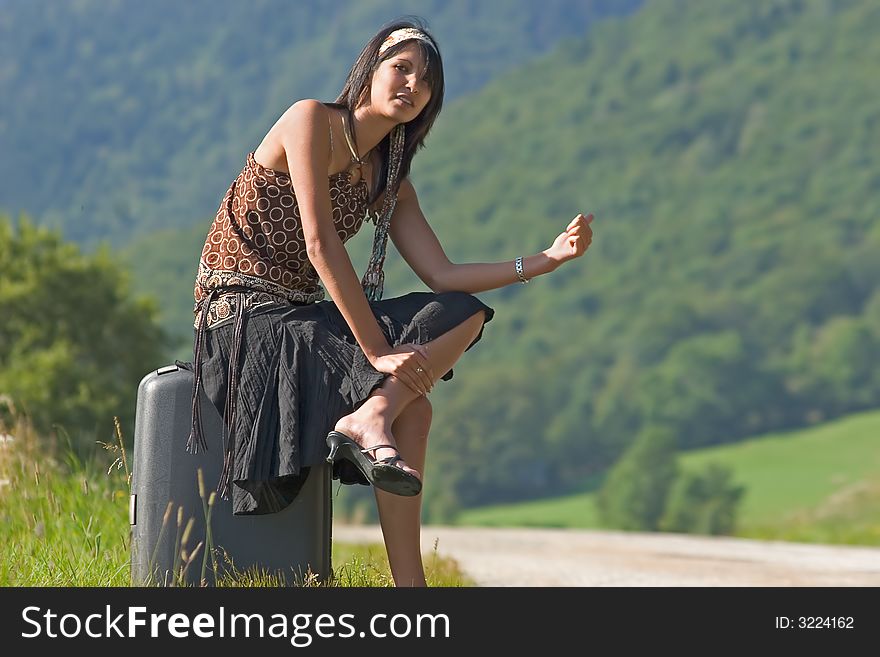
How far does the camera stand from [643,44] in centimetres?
12519

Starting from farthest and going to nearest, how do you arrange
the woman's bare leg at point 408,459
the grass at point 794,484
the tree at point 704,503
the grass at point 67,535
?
the grass at point 794,484, the tree at point 704,503, the grass at point 67,535, the woman's bare leg at point 408,459

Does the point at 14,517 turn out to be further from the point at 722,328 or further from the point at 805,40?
the point at 805,40

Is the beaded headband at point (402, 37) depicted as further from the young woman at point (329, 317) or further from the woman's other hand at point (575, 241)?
the woman's other hand at point (575, 241)

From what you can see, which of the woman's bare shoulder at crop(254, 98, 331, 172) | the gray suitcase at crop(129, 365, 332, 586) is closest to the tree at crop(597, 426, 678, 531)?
the gray suitcase at crop(129, 365, 332, 586)

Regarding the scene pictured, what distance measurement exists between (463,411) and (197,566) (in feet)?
245

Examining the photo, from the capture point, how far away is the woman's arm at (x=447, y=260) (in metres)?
4.10

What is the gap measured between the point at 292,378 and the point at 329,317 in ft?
0.71

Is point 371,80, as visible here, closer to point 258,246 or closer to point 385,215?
point 385,215

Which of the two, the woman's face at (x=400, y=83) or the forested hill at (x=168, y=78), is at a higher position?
the forested hill at (x=168, y=78)

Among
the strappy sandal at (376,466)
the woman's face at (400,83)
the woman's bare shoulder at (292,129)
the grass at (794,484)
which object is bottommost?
the strappy sandal at (376,466)

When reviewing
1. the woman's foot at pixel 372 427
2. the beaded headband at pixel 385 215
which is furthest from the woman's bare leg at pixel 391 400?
the beaded headband at pixel 385 215

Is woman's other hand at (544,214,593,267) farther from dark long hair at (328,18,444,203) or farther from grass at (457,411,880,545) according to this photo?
grass at (457,411,880,545)

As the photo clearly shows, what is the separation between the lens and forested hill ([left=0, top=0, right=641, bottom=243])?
418 feet

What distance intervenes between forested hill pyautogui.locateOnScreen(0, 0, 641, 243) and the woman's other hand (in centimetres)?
11555
